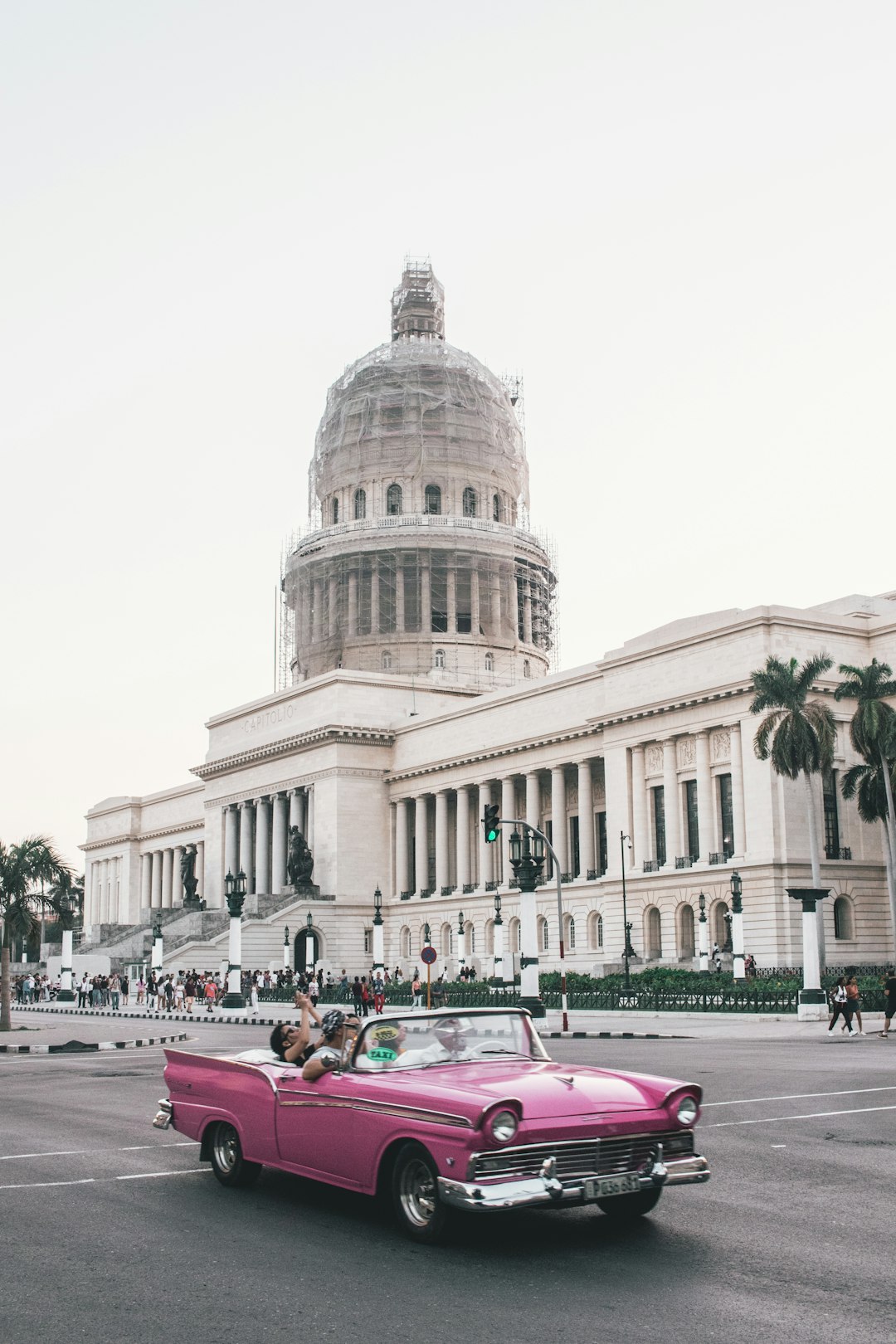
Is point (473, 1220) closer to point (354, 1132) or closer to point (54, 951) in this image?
point (354, 1132)

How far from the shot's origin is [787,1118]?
52.9 feet

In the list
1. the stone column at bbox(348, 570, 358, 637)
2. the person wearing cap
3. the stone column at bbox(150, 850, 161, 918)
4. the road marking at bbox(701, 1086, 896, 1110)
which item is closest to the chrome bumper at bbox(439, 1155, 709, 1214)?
the person wearing cap

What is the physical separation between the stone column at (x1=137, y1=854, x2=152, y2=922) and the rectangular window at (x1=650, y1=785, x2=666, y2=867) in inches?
2519

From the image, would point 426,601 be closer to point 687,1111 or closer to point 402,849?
point 402,849

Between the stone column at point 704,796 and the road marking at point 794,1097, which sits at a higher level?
the stone column at point 704,796

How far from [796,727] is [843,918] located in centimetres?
1076

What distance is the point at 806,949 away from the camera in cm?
3950

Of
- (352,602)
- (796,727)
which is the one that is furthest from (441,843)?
(796,727)

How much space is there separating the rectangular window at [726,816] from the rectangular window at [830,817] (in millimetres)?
3846

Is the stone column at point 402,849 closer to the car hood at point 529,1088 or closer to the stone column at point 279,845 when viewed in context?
the stone column at point 279,845

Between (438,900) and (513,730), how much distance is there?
1136 centimetres

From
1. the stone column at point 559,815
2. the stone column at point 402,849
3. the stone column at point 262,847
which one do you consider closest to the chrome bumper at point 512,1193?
the stone column at point 559,815

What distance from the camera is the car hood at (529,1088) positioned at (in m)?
9.36

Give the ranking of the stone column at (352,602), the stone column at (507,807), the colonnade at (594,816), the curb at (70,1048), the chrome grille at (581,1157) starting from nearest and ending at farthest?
the chrome grille at (581,1157)
the curb at (70,1048)
the colonnade at (594,816)
the stone column at (507,807)
the stone column at (352,602)
